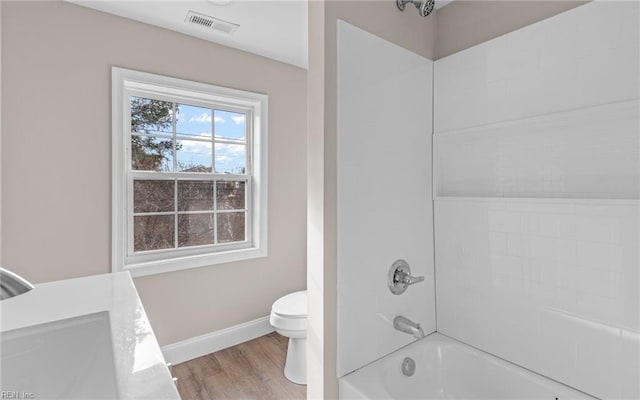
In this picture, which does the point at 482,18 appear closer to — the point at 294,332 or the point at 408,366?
the point at 408,366

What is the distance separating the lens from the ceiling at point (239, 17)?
199 centimetres

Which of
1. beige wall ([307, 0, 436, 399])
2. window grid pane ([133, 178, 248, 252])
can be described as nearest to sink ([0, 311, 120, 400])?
beige wall ([307, 0, 436, 399])

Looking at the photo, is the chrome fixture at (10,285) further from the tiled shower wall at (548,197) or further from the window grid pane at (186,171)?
the window grid pane at (186,171)

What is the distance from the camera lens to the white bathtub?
1339 millimetres

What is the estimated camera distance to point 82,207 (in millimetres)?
2014

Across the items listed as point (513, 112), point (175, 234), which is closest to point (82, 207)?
point (175, 234)

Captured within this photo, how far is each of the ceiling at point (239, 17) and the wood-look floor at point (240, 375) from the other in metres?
2.48

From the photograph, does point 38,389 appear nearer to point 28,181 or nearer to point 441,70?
point 28,181

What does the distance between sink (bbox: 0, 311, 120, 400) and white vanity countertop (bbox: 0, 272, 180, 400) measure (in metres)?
0.04

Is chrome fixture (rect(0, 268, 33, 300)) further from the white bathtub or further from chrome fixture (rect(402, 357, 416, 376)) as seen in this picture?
chrome fixture (rect(402, 357, 416, 376))

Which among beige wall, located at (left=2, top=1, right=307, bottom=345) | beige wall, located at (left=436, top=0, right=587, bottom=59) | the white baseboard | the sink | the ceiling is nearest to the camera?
the sink

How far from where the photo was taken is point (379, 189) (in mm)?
1545

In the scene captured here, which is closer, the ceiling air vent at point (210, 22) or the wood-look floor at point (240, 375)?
the wood-look floor at point (240, 375)

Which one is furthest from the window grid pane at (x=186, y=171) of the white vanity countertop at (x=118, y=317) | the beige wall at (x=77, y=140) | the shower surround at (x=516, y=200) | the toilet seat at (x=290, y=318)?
the shower surround at (x=516, y=200)
